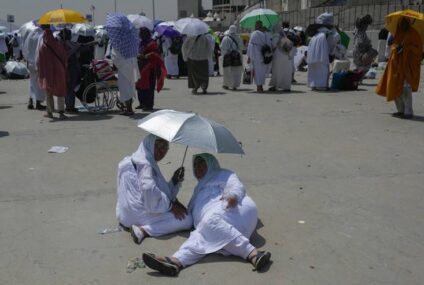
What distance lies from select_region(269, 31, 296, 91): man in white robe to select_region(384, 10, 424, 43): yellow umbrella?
4.30 metres

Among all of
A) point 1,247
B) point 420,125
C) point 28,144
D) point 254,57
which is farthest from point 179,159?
point 254,57

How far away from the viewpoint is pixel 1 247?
14.6 ft

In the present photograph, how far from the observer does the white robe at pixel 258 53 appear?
546 inches

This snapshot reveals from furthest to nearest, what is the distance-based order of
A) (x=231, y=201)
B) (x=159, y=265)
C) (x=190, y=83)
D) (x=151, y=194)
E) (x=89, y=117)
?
(x=190, y=83) < (x=89, y=117) < (x=151, y=194) < (x=231, y=201) < (x=159, y=265)

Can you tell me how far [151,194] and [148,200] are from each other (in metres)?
0.06

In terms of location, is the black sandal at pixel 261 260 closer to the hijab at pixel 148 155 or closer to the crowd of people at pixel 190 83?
the crowd of people at pixel 190 83

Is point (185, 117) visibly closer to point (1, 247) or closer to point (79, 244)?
point (79, 244)

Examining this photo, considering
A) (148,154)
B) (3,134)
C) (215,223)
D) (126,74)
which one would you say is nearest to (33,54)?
(126,74)

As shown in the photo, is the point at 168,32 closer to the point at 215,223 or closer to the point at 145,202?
the point at 145,202

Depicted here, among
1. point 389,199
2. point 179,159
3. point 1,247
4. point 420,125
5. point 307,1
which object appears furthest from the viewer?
point 307,1

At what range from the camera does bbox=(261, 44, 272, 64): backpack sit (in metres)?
13.9

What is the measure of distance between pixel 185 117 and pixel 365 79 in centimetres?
1380

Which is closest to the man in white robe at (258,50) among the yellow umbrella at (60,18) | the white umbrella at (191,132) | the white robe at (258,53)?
the white robe at (258,53)

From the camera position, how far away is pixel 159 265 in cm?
388
